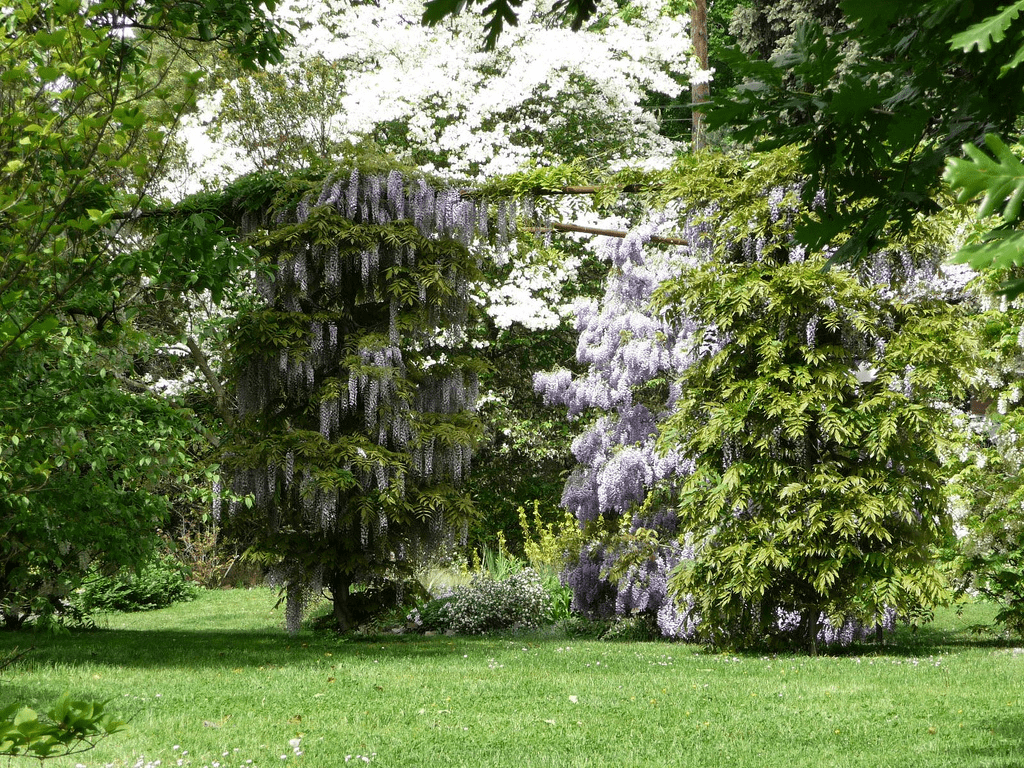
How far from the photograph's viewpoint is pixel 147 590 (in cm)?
1272

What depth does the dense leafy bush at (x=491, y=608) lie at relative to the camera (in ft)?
31.3

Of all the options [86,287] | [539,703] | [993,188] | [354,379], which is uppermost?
[354,379]

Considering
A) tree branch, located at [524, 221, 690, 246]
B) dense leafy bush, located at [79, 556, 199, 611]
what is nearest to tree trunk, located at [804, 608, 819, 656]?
tree branch, located at [524, 221, 690, 246]

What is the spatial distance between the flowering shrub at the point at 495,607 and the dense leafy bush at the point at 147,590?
3985 millimetres

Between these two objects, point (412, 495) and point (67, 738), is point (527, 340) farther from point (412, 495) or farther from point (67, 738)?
point (67, 738)

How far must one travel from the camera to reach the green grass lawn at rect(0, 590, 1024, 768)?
13.4 feet

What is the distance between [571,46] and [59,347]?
937 cm

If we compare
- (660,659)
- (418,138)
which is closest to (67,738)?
(660,659)

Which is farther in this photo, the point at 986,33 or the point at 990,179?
the point at 986,33

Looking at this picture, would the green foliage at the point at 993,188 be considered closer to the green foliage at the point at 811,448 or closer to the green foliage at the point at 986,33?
the green foliage at the point at 986,33

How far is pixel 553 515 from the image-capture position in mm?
14969

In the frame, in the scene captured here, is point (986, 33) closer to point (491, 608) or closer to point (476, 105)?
point (491, 608)

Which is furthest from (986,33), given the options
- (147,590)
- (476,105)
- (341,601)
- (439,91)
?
(147,590)

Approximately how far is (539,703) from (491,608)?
4446 millimetres
